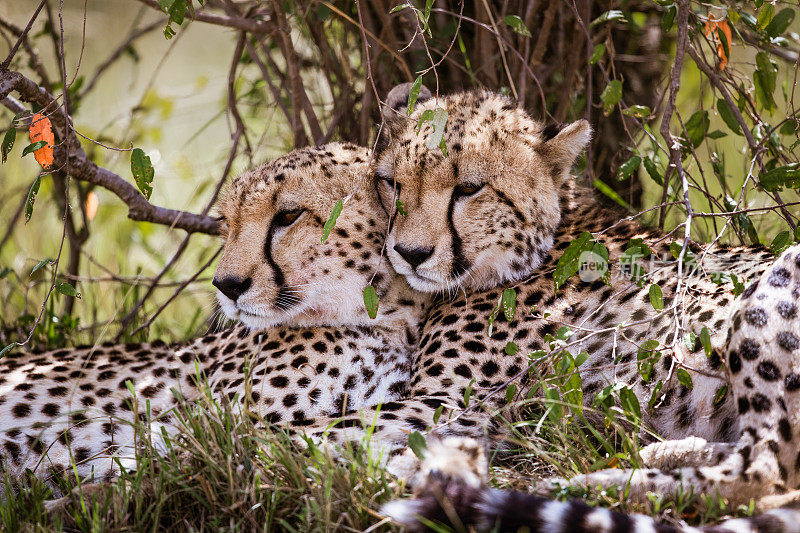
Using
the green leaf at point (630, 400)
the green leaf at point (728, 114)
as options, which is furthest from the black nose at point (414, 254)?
the green leaf at point (728, 114)

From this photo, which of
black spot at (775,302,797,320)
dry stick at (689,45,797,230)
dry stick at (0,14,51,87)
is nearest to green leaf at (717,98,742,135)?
dry stick at (689,45,797,230)

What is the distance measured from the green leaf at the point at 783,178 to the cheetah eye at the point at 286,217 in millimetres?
1441

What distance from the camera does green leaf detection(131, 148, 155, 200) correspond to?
254 cm

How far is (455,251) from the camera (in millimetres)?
2617

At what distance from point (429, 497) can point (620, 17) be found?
179 centimetres

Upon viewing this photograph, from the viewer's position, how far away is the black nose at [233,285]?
8.84 ft

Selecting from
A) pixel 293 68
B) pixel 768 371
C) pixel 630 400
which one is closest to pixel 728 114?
pixel 768 371

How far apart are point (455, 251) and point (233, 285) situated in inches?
28.0

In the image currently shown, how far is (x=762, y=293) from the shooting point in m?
2.20

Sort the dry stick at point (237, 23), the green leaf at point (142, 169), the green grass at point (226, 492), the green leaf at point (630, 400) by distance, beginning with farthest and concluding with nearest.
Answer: the dry stick at point (237, 23), the green leaf at point (142, 169), the green leaf at point (630, 400), the green grass at point (226, 492)

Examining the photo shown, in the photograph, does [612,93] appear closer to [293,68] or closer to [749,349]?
[749,349]

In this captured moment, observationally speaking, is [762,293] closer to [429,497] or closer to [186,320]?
[429,497]

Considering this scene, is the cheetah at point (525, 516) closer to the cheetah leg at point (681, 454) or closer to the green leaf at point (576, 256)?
the cheetah leg at point (681, 454)

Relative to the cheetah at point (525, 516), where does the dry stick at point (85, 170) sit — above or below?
above
